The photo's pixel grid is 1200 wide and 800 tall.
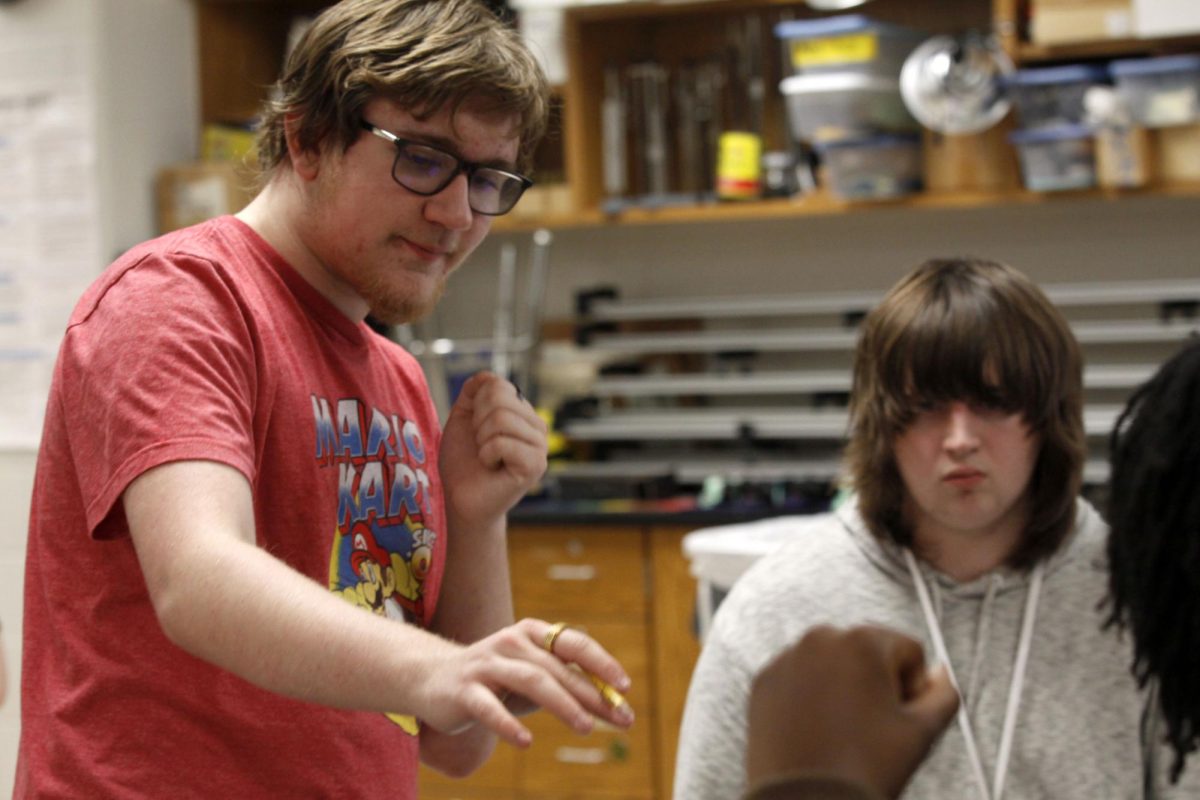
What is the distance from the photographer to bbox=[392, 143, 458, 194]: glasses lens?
45.7 inches

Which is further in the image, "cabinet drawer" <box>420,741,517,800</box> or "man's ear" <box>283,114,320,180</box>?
"cabinet drawer" <box>420,741,517,800</box>

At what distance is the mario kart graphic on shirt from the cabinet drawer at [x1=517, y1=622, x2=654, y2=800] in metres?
2.13

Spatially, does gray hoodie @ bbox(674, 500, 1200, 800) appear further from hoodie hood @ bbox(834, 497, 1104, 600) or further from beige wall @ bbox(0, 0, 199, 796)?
beige wall @ bbox(0, 0, 199, 796)

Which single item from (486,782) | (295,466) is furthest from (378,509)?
(486,782)

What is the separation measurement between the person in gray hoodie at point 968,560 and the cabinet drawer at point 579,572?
5.99ft

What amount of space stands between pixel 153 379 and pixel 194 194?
3.11m

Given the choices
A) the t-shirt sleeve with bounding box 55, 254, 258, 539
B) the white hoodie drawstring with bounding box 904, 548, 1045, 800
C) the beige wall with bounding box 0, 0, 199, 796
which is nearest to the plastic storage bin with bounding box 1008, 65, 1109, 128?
the white hoodie drawstring with bounding box 904, 548, 1045, 800

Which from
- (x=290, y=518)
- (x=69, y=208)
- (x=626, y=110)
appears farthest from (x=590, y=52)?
(x=290, y=518)

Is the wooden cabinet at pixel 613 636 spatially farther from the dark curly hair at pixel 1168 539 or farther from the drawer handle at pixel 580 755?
the dark curly hair at pixel 1168 539

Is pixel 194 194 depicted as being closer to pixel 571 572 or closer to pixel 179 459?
pixel 571 572

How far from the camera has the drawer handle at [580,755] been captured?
3.50 meters

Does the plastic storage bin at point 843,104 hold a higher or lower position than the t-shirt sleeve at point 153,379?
higher

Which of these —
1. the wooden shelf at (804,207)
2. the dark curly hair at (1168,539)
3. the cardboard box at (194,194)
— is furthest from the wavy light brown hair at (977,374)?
the cardboard box at (194,194)

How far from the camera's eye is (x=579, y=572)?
3.52 meters
